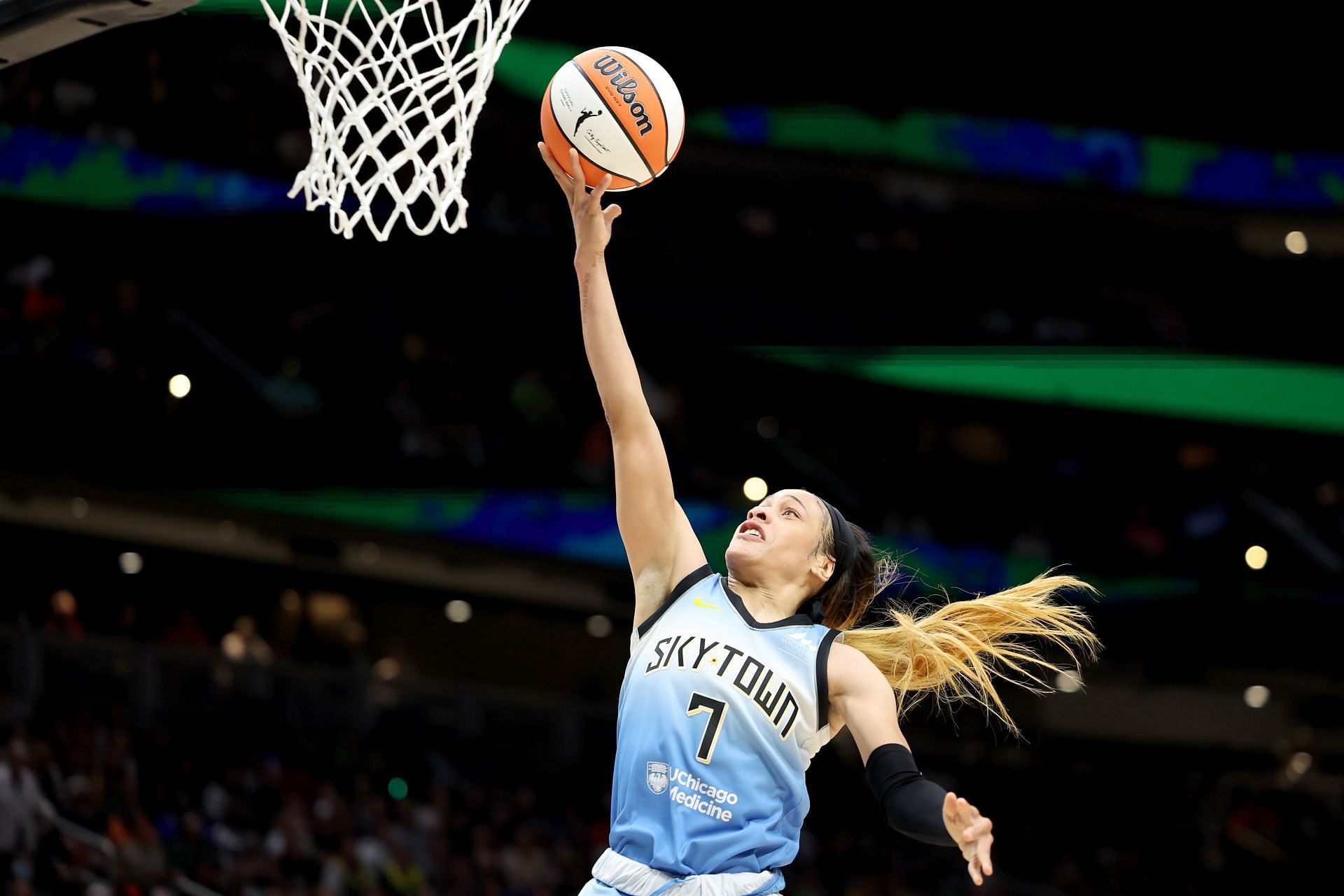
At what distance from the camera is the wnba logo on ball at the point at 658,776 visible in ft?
14.9

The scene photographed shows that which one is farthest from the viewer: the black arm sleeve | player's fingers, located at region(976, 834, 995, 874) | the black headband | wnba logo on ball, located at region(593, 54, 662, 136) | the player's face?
wnba logo on ball, located at region(593, 54, 662, 136)

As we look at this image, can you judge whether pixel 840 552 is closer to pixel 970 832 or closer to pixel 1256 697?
pixel 970 832

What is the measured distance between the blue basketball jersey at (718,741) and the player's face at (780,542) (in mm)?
171

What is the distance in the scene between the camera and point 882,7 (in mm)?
22219

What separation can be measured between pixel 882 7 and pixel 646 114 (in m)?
17.4

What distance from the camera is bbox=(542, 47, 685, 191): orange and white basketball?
5.55 m

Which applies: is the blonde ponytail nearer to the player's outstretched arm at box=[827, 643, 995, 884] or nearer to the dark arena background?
the player's outstretched arm at box=[827, 643, 995, 884]

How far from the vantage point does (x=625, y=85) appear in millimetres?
5754

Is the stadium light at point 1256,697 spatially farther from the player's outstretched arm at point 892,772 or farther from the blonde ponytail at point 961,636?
the player's outstretched arm at point 892,772

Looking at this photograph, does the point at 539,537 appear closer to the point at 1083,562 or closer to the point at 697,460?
the point at 697,460

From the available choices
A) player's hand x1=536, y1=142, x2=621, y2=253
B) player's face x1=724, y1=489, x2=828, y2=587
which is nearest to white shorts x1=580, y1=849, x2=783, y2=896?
player's face x1=724, y1=489, x2=828, y2=587

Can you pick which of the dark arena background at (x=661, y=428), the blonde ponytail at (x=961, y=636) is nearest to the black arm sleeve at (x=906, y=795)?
the blonde ponytail at (x=961, y=636)

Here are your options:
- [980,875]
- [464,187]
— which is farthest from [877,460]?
[980,875]

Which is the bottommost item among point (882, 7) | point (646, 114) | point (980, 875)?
point (980, 875)
